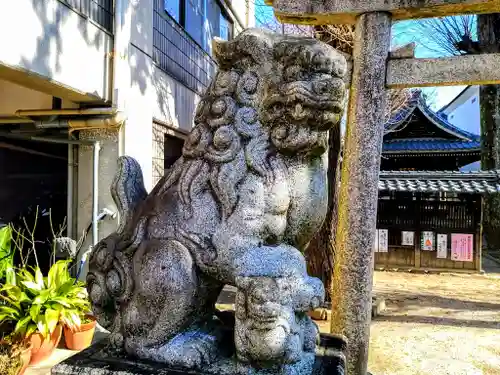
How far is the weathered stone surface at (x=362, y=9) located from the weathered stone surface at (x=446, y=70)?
43 centimetres

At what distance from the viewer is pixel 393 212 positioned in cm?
1123

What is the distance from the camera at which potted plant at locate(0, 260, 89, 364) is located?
155 inches

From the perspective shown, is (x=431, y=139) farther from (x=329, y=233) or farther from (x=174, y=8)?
(x=174, y=8)

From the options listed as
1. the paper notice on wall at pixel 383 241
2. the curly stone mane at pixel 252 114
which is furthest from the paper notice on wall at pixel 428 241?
the curly stone mane at pixel 252 114

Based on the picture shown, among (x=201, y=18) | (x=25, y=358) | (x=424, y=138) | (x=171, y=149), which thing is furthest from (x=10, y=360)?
(x=424, y=138)

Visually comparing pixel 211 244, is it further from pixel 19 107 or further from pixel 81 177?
pixel 19 107

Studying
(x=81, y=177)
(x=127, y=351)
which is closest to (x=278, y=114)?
(x=127, y=351)

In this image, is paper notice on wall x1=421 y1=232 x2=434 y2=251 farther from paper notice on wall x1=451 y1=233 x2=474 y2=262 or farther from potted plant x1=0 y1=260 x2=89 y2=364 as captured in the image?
potted plant x1=0 y1=260 x2=89 y2=364

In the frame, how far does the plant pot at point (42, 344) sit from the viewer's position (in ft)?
13.0

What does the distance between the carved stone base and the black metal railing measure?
4.22 meters

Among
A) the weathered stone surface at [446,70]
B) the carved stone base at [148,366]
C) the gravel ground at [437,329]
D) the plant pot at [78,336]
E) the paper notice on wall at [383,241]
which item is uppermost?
the weathered stone surface at [446,70]

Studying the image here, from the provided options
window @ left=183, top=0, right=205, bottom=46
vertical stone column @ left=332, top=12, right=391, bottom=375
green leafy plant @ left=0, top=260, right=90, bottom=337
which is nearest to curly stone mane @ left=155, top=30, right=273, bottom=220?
vertical stone column @ left=332, top=12, right=391, bottom=375

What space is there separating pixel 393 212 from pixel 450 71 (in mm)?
7632

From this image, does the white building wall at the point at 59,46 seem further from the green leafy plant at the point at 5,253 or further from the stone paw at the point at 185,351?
the stone paw at the point at 185,351
